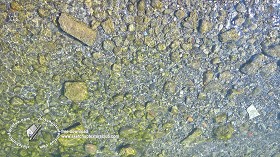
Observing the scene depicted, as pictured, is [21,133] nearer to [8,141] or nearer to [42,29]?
[8,141]

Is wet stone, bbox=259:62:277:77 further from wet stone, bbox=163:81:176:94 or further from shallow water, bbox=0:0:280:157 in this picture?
wet stone, bbox=163:81:176:94

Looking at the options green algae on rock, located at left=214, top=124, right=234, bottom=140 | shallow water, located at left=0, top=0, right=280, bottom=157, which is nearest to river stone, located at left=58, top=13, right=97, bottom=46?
shallow water, located at left=0, top=0, right=280, bottom=157

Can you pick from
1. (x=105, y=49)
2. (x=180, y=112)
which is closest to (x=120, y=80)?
(x=105, y=49)

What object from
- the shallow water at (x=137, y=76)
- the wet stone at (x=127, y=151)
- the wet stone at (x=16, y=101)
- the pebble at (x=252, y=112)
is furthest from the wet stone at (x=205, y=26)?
the wet stone at (x=16, y=101)

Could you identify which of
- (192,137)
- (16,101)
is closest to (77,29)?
(16,101)

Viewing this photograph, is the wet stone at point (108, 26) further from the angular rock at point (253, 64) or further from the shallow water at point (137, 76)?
the angular rock at point (253, 64)

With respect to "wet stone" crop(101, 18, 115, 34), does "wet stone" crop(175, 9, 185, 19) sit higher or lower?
higher
